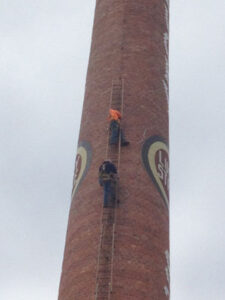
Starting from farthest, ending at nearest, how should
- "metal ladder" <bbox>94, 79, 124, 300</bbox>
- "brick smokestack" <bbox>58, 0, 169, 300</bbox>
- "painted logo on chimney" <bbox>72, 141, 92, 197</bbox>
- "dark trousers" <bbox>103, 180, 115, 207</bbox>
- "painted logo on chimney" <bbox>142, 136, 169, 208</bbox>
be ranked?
"painted logo on chimney" <bbox>72, 141, 92, 197</bbox>
"painted logo on chimney" <bbox>142, 136, 169, 208</bbox>
"dark trousers" <bbox>103, 180, 115, 207</bbox>
"brick smokestack" <bbox>58, 0, 169, 300</bbox>
"metal ladder" <bbox>94, 79, 124, 300</bbox>

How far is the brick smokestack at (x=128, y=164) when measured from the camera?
2391 centimetres

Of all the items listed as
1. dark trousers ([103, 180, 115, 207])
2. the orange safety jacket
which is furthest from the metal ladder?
the orange safety jacket

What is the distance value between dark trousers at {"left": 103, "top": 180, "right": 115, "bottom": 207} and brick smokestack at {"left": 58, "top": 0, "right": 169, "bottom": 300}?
1.12 ft

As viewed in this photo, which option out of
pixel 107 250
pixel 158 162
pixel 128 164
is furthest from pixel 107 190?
pixel 158 162

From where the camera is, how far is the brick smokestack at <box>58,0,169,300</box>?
941 inches

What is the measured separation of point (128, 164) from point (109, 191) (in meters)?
1.50

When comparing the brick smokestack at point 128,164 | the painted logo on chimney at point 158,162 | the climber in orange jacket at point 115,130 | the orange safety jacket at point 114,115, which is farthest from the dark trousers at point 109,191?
the orange safety jacket at point 114,115

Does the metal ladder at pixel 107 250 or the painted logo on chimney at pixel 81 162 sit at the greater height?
the painted logo on chimney at pixel 81 162

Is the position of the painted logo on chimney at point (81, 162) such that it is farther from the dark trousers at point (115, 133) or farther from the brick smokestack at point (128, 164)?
the dark trousers at point (115, 133)

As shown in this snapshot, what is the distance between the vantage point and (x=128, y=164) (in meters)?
26.1

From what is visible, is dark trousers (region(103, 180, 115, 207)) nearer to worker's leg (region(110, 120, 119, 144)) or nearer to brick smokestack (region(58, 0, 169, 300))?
brick smokestack (region(58, 0, 169, 300))

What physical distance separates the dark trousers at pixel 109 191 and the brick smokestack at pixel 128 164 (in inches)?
13.4

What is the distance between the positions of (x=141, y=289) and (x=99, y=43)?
39.9 feet

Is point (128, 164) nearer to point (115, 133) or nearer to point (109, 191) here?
point (115, 133)
